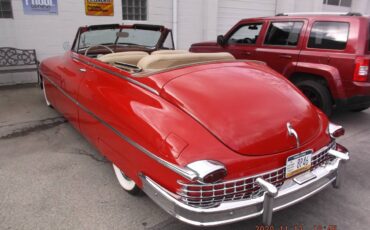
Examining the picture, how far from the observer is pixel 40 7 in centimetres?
689

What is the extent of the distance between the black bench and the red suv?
4875 mm

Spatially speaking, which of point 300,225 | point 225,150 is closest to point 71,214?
point 225,150

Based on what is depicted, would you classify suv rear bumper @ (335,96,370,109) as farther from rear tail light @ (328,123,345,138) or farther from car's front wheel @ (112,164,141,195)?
car's front wheel @ (112,164,141,195)

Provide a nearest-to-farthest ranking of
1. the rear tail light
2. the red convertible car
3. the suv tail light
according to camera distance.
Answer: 1. the red convertible car
2. the rear tail light
3. the suv tail light

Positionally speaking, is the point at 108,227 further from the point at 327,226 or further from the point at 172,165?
the point at 327,226

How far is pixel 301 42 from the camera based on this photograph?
4738 mm

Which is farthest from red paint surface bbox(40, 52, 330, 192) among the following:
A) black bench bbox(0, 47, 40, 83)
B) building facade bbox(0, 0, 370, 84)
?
black bench bbox(0, 47, 40, 83)

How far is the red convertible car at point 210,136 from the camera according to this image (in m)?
1.88

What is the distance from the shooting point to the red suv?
4169 millimetres

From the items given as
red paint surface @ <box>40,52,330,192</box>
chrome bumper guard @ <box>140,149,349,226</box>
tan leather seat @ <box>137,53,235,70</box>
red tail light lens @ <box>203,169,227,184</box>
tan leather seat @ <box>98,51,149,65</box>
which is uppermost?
tan leather seat @ <box>137,53,235,70</box>

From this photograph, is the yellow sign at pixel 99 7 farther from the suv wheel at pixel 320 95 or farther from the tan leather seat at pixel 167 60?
the tan leather seat at pixel 167 60

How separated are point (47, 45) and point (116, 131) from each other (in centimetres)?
576

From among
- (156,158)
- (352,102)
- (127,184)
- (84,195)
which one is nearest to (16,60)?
(84,195)

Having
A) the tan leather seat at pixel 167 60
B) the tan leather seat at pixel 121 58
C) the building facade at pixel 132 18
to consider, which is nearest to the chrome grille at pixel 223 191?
the tan leather seat at pixel 167 60
